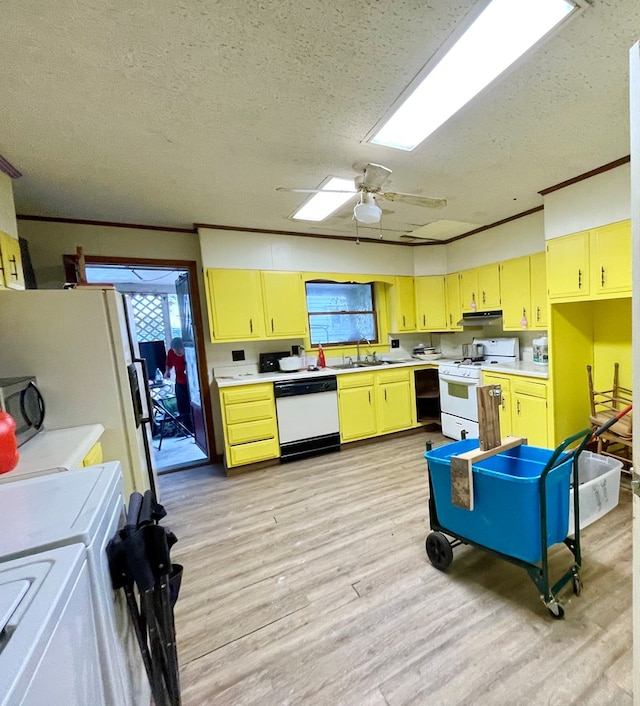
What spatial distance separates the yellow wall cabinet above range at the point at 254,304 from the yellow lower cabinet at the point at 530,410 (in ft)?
7.48

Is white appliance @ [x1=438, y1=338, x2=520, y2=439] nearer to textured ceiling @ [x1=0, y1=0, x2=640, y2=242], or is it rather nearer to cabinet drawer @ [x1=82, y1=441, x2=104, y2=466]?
textured ceiling @ [x1=0, y1=0, x2=640, y2=242]

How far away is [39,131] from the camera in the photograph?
1.68 metres

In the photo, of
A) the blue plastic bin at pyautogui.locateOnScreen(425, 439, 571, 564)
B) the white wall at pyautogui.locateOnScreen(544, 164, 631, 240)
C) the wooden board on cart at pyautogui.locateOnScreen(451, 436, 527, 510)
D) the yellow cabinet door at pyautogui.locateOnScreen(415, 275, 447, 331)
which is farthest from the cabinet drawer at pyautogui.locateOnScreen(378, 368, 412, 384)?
the wooden board on cart at pyautogui.locateOnScreen(451, 436, 527, 510)

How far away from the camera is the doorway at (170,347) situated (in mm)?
3482

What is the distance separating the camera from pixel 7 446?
1.28 metres

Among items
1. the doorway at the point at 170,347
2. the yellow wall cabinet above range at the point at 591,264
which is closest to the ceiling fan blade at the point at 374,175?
the yellow wall cabinet above range at the point at 591,264

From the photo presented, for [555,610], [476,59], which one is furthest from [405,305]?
[555,610]

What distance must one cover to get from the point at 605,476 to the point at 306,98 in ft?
8.68

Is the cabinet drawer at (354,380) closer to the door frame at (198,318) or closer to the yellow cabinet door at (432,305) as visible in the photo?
the yellow cabinet door at (432,305)

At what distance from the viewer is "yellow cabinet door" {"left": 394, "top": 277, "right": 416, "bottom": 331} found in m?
4.28

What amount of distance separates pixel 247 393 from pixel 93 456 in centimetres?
159

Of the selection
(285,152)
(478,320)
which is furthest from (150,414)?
(478,320)

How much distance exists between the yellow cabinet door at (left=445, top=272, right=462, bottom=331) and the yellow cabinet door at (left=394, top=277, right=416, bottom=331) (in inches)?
17.6

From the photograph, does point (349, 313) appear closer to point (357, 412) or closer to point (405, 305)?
point (405, 305)
